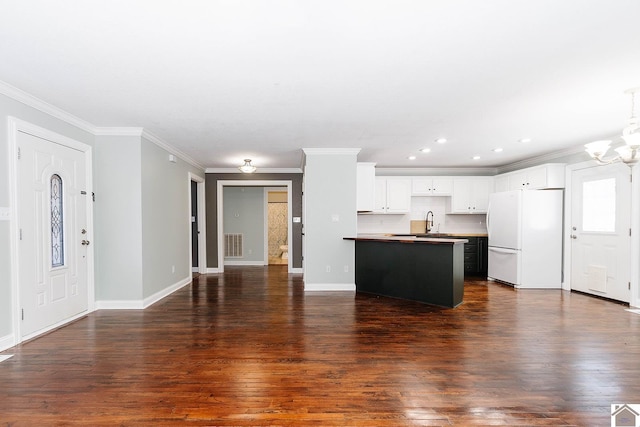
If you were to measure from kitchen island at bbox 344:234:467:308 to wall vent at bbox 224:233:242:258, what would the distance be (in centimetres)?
429

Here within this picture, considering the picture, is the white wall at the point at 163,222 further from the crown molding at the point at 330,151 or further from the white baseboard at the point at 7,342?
the crown molding at the point at 330,151

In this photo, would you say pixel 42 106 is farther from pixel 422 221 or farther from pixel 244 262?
pixel 422 221

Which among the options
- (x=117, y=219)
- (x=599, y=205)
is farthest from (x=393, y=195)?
(x=117, y=219)

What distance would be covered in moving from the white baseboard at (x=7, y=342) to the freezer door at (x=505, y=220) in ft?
23.6

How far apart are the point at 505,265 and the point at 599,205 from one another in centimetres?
178

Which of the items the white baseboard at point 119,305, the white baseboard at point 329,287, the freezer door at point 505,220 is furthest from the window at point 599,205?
the white baseboard at point 119,305

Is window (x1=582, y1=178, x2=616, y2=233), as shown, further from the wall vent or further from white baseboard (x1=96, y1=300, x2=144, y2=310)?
the wall vent

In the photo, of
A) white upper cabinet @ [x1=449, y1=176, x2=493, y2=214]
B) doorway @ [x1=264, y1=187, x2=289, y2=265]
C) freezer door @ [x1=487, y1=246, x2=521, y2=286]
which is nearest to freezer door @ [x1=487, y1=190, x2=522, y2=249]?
freezer door @ [x1=487, y1=246, x2=521, y2=286]

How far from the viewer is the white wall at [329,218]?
5.36 meters

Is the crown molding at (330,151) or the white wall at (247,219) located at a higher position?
the crown molding at (330,151)

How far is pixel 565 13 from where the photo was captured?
1.83m

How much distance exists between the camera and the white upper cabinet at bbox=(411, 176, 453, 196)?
7.12 meters

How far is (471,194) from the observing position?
278 inches

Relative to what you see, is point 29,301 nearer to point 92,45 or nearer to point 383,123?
point 92,45
